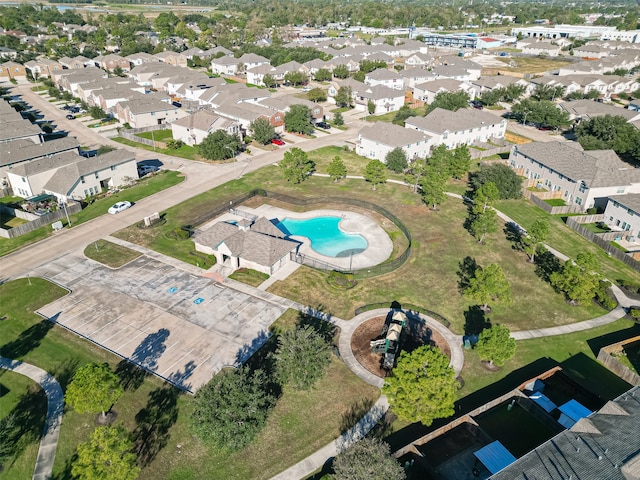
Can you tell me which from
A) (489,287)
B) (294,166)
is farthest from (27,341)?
(294,166)

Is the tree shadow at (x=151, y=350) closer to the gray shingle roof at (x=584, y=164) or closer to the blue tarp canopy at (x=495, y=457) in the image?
the blue tarp canopy at (x=495, y=457)

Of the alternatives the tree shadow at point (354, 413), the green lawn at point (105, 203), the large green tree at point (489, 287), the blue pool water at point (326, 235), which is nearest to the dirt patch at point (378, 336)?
the tree shadow at point (354, 413)

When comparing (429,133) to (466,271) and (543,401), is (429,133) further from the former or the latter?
(543,401)

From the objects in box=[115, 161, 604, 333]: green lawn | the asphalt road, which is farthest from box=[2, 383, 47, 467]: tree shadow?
box=[115, 161, 604, 333]: green lawn

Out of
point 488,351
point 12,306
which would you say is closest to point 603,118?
point 488,351

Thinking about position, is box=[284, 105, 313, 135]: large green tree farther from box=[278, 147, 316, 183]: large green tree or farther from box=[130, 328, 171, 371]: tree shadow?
box=[130, 328, 171, 371]: tree shadow

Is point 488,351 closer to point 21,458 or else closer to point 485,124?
point 21,458

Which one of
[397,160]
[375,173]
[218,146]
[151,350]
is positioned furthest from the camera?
[218,146]
